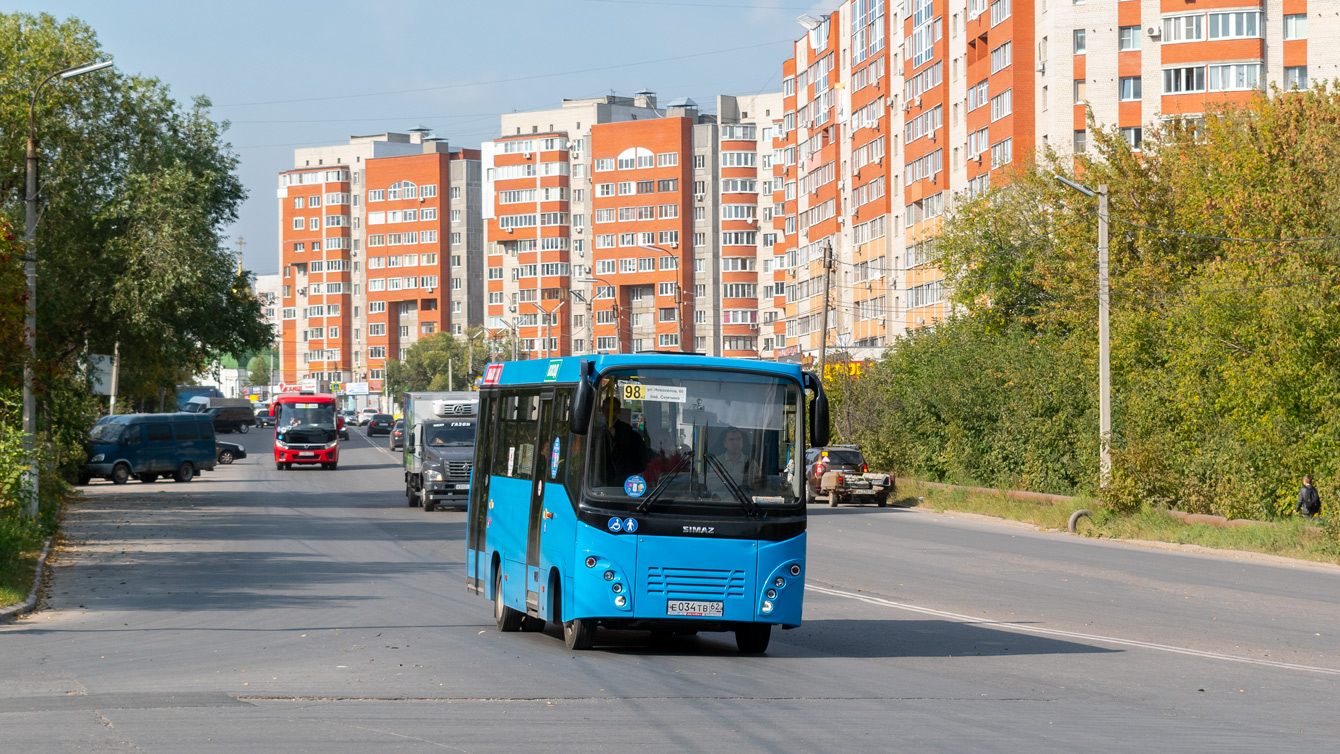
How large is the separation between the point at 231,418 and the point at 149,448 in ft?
193

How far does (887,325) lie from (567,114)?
81.4 meters

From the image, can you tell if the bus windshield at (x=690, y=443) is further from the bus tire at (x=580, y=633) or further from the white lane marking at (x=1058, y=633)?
the white lane marking at (x=1058, y=633)

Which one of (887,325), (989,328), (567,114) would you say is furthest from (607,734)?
(567,114)

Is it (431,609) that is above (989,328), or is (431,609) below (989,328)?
below

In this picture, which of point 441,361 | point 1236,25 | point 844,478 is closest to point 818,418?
point 844,478

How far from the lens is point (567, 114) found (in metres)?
164

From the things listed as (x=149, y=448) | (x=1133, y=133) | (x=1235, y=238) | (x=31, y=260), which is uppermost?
(x=1133, y=133)

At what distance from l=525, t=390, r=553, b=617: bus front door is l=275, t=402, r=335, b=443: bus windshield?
164ft

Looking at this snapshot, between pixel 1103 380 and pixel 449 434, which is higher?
pixel 1103 380

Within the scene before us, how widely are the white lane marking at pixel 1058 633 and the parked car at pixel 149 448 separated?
37341 millimetres

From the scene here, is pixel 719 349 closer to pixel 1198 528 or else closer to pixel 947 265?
pixel 947 265

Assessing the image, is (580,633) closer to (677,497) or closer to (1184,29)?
(677,497)

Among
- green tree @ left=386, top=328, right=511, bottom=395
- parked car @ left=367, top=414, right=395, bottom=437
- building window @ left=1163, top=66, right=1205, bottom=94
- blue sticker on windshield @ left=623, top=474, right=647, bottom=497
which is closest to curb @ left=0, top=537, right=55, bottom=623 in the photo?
blue sticker on windshield @ left=623, top=474, right=647, bottom=497

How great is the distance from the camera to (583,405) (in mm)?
13031
